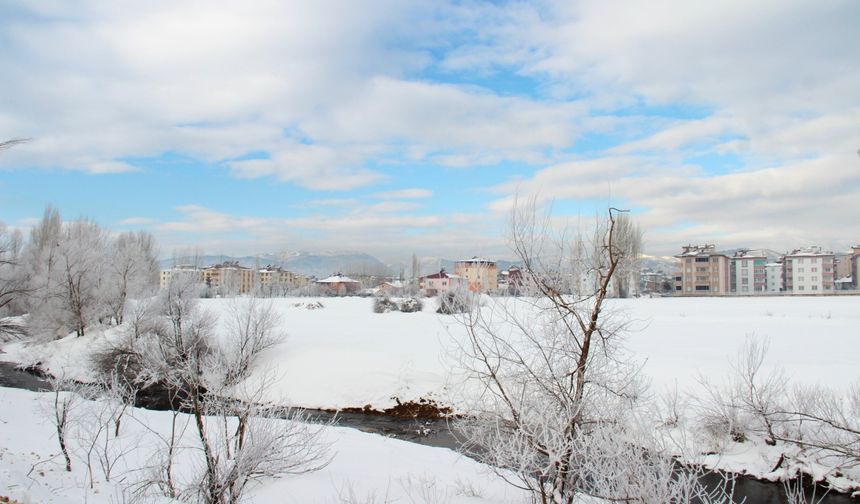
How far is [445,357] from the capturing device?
83.3ft

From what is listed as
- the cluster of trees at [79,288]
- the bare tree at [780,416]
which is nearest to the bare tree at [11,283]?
the cluster of trees at [79,288]

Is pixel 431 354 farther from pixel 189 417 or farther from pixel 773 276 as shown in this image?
pixel 773 276

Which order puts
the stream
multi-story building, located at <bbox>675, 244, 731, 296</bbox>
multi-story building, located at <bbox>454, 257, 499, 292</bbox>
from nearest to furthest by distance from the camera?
multi-story building, located at <bbox>454, 257, 499, 292</bbox>, the stream, multi-story building, located at <bbox>675, 244, 731, 296</bbox>

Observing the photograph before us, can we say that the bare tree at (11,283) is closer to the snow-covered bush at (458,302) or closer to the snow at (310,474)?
the snow at (310,474)

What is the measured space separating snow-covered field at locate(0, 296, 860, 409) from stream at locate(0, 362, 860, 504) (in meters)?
1.47

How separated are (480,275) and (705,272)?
8635 centimetres


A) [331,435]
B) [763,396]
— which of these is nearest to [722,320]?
[763,396]

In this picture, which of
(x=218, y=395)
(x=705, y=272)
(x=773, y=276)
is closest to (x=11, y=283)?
(x=218, y=395)

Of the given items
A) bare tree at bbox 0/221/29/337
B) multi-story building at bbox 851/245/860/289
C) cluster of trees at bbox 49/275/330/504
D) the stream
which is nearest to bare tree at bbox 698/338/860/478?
the stream

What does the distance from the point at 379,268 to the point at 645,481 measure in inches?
5434

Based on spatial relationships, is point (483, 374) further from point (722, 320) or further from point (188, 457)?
point (722, 320)

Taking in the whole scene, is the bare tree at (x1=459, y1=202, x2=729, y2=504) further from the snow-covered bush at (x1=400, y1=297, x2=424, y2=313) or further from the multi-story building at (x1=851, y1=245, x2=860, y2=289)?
the multi-story building at (x1=851, y1=245, x2=860, y2=289)

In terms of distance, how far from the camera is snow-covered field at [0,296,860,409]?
2180 cm

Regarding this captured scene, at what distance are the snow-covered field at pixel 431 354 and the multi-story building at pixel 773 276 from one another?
64504mm
